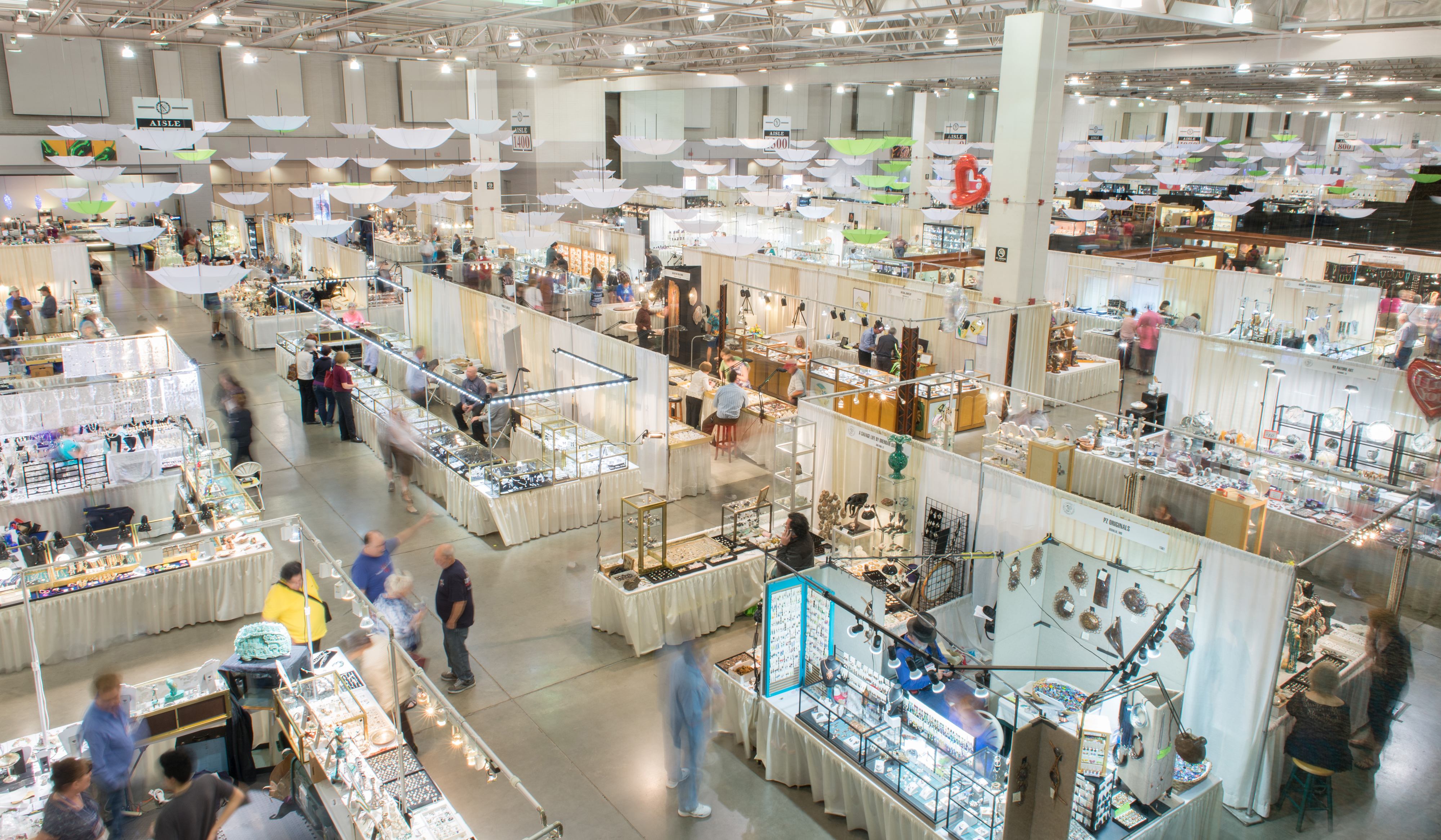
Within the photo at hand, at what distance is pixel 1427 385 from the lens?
9.98 m

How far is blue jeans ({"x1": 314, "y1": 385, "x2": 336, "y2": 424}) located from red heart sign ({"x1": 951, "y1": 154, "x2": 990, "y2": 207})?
9588 millimetres

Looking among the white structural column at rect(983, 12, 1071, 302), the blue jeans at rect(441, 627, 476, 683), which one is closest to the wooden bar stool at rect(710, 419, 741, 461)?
the white structural column at rect(983, 12, 1071, 302)

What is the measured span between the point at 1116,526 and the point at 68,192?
2091 cm

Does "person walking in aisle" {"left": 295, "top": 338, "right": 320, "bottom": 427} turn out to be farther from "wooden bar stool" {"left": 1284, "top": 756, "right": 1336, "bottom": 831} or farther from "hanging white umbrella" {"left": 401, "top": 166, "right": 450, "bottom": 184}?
"wooden bar stool" {"left": 1284, "top": 756, "right": 1336, "bottom": 831}

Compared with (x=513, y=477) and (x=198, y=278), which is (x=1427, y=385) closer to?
(x=513, y=477)

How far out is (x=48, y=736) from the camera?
217 inches

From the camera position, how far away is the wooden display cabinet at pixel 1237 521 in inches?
320

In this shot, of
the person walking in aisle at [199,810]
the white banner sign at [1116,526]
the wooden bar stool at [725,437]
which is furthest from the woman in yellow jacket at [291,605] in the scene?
the wooden bar stool at [725,437]

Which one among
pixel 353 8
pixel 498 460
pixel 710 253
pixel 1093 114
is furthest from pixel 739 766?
pixel 1093 114

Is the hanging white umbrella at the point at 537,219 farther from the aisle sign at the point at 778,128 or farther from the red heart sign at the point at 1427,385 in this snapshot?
the red heart sign at the point at 1427,385

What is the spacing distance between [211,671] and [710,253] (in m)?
12.8

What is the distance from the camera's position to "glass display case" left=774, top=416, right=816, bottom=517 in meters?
8.80

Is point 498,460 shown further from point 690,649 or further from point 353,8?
point 353,8

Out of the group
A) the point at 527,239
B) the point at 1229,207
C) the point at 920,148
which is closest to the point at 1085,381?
the point at 1229,207
